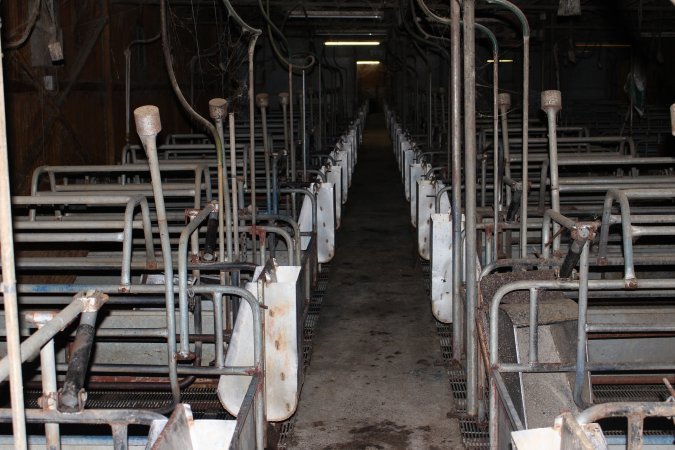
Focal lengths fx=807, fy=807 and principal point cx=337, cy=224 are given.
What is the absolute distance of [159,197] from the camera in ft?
11.6

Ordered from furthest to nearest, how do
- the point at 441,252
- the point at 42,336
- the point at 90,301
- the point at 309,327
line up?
1. the point at 309,327
2. the point at 441,252
3. the point at 90,301
4. the point at 42,336

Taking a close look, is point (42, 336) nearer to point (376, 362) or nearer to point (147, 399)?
point (147, 399)

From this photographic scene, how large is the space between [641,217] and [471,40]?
1316 mm

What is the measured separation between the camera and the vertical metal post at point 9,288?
156 centimetres

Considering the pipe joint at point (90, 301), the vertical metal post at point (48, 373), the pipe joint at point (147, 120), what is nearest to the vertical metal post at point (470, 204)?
the pipe joint at point (147, 120)

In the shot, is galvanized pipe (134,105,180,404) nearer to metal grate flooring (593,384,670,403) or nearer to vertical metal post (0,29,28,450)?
vertical metal post (0,29,28,450)

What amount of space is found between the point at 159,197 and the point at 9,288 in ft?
6.33

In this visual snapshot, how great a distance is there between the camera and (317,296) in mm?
7320

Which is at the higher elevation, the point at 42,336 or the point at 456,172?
the point at 456,172

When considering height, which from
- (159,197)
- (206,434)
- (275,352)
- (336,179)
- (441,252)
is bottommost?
(275,352)

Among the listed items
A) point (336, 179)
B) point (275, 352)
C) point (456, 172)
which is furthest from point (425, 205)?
point (275, 352)

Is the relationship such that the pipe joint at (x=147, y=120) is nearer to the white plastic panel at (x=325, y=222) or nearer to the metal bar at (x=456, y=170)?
the metal bar at (x=456, y=170)

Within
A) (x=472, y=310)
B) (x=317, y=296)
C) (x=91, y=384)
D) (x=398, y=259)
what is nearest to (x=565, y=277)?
(x=472, y=310)

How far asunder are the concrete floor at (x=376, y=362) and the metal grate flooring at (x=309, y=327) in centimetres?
5
